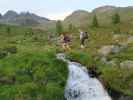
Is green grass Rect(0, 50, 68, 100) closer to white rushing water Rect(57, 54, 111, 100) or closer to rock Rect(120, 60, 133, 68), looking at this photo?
white rushing water Rect(57, 54, 111, 100)

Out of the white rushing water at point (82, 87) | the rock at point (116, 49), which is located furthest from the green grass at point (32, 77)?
the rock at point (116, 49)

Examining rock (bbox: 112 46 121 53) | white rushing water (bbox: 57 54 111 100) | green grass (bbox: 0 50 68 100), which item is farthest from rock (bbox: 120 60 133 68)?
rock (bbox: 112 46 121 53)

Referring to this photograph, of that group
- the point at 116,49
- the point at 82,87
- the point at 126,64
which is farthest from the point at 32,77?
the point at 116,49

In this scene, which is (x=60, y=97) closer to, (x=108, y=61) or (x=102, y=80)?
(x=102, y=80)

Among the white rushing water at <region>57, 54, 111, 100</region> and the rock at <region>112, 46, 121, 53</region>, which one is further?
the rock at <region>112, 46, 121, 53</region>

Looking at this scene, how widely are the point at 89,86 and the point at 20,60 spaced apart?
7.06 meters

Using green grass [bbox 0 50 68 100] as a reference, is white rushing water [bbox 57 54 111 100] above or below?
below

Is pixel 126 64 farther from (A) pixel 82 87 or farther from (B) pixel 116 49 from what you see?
(B) pixel 116 49

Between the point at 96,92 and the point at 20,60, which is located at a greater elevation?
the point at 20,60

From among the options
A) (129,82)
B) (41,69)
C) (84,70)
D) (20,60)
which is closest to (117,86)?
(129,82)

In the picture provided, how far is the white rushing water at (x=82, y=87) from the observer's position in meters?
31.8

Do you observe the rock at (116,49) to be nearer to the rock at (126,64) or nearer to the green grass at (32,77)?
the rock at (126,64)

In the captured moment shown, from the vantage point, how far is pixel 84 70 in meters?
35.2

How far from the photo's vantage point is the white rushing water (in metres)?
31.8
